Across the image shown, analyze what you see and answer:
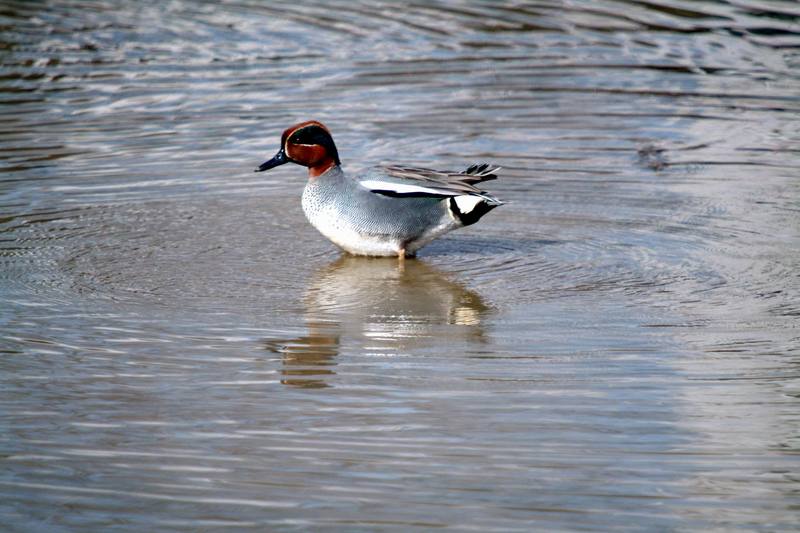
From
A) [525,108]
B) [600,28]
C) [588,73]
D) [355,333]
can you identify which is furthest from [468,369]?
[600,28]

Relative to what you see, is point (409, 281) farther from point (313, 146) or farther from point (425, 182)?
point (313, 146)

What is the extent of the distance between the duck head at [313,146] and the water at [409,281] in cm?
53

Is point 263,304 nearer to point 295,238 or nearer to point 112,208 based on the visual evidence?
point 295,238

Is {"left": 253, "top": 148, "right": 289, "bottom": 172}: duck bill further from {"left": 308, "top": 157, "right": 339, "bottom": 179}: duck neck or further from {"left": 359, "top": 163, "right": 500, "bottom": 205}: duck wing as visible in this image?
{"left": 359, "top": 163, "right": 500, "bottom": 205}: duck wing

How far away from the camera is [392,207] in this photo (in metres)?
8.81

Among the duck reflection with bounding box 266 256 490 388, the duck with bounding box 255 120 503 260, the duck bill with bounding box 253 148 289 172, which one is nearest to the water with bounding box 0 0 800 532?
the duck reflection with bounding box 266 256 490 388

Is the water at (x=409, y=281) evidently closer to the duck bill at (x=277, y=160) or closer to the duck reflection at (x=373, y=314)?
the duck reflection at (x=373, y=314)

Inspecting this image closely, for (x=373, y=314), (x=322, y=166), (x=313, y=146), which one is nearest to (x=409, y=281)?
(x=373, y=314)

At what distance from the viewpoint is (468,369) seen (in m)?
6.34

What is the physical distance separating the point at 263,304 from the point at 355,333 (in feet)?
2.43

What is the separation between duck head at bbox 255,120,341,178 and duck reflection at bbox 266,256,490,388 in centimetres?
65

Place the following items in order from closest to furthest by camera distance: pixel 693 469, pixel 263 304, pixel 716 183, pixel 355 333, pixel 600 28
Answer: pixel 693 469
pixel 355 333
pixel 263 304
pixel 716 183
pixel 600 28

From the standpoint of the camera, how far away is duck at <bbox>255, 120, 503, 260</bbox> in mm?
8758

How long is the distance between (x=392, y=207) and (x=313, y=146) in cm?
75
